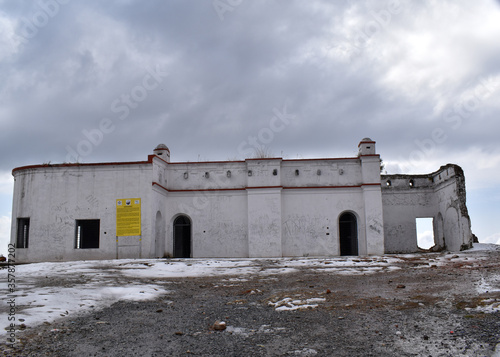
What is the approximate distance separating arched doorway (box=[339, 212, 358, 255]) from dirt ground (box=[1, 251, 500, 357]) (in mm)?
13412

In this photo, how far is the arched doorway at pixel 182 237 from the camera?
73.3ft

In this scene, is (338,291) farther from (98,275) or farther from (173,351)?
(98,275)

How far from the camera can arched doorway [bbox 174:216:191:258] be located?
2233 centimetres

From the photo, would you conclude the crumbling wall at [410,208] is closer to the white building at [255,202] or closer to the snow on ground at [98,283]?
the white building at [255,202]

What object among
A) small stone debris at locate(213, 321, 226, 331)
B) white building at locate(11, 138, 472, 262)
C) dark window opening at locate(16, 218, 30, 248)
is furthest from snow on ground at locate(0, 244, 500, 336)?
dark window opening at locate(16, 218, 30, 248)

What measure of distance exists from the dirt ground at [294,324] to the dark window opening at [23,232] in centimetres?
1478

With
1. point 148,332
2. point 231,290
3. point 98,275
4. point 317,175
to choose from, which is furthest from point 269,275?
point 317,175

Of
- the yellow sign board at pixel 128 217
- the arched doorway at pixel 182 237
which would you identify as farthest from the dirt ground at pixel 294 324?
the arched doorway at pixel 182 237

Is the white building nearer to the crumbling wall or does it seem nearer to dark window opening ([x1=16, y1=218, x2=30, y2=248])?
dark window opening ([x1=16, y1=218, x2=30, y2=248])

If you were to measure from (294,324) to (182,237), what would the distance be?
1773 centimetres

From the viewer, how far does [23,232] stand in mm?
20656

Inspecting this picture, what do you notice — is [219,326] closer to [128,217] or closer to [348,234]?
[128,217]

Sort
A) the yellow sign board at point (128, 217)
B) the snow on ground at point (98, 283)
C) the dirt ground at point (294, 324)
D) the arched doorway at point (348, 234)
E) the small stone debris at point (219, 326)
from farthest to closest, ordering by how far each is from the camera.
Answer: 1. the arched doorway at point (348, 234)
2. the yellow sign board at point (128, 217)
3. the snow on ground at point (98, 283)
4. the small stone debris at point (219, 326)
5. the dirt ground at point (294, 324)

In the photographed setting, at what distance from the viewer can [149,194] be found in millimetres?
19562
